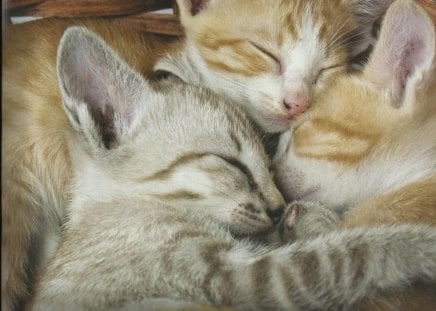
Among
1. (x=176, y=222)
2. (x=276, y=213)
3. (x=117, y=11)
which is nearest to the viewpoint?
(x=176, y=222)

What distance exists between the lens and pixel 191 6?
183cm

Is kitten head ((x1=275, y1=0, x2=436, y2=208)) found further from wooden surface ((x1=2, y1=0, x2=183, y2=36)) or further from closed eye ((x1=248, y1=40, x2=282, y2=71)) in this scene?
wooden surface ((x1=2, y1=0, x2=183, y2=36))

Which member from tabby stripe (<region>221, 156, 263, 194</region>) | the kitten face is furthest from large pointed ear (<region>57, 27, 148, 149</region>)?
the kitten face

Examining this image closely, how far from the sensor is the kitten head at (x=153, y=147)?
126 centimetres

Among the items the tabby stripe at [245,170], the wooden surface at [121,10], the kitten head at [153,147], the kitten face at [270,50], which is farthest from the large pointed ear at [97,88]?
the wooden surface at [121,10]

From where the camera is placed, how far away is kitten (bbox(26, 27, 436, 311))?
109 cm

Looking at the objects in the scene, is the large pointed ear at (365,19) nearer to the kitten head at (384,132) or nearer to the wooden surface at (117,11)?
the kitten head at (384,132)

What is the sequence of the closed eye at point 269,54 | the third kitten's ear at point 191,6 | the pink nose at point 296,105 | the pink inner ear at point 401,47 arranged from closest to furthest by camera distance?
the pink inner ear at point 401,47 < the pink nose at point 296,105 < the closed eye at point 269,54 < the third kitten's ear at point 191,6

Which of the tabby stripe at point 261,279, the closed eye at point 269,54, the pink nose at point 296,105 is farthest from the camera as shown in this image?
the closed eye at point 269,54

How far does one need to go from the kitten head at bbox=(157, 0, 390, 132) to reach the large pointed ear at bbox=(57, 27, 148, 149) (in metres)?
0.30

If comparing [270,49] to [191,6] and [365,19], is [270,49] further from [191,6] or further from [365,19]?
[365,19]

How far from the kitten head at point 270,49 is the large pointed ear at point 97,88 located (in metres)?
0.30

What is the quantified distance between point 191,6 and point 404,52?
716mm

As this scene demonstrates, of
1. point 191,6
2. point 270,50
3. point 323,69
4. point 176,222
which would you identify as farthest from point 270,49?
point 176,222
